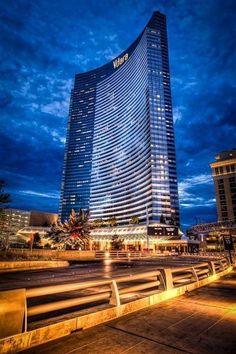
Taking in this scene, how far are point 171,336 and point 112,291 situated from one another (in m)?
1.94

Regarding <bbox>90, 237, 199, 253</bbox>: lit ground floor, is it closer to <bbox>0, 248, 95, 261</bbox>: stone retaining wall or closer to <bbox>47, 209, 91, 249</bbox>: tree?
<bbox>47, 209, 91, 249</bbox>: tree

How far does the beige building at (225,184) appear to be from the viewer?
148m

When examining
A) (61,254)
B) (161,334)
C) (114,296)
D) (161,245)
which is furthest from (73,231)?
(161,245)

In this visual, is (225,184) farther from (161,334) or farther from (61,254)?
(161,334)

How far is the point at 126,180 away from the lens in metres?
192

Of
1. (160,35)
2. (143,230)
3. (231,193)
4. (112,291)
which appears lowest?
(112,291)

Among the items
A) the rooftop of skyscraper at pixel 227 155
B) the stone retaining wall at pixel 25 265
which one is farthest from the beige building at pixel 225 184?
the stone retaining wall at pixel 25 265

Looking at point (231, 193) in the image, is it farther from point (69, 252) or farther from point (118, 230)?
point (69, 252)

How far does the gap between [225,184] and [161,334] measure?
16563 centimetres

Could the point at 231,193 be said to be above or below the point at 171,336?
above

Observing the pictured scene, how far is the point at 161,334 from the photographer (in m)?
4.51

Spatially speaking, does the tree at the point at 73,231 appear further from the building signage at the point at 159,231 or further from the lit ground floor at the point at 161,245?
the lit ground floor at the point at 161,245

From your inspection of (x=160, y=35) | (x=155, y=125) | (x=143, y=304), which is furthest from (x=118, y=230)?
(x=160, y=35)

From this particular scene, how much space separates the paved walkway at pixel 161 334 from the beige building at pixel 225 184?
15492 cm
